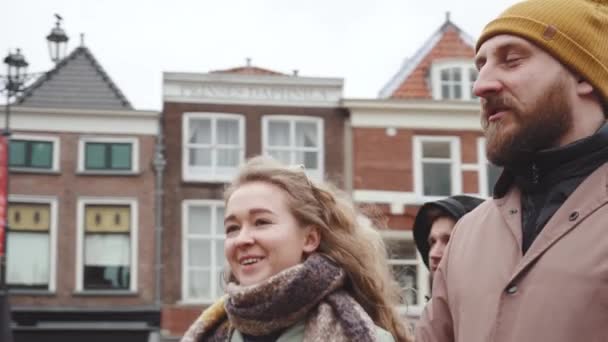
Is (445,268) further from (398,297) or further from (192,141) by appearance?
(192,141)

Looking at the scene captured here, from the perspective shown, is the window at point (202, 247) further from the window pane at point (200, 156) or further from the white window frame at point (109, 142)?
the white window frame at point (109, 142)

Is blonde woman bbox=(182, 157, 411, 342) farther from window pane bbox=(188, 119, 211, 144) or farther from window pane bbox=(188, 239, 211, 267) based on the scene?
window pane bbox=(188, 119, 211, 144)

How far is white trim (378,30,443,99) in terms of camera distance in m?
20.5

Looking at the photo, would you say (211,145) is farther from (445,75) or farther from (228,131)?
(445,75)

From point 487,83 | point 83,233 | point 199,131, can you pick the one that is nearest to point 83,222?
point 83,233

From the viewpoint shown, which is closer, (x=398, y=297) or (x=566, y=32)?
(x=566, y=32)

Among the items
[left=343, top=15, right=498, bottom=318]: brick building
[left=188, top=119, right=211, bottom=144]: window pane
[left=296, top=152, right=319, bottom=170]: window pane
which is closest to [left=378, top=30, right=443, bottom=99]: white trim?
[left=343, top=15, right=498, bottom=318]: brick building

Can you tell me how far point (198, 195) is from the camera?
1833 centimetres

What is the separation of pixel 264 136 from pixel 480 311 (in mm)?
16972

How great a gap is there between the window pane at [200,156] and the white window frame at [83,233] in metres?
1.41

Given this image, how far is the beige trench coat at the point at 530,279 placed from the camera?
169cm

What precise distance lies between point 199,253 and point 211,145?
2.13m

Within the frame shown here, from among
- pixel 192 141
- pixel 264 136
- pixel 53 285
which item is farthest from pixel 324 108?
pixel 53 285

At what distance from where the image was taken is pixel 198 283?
18250mm
